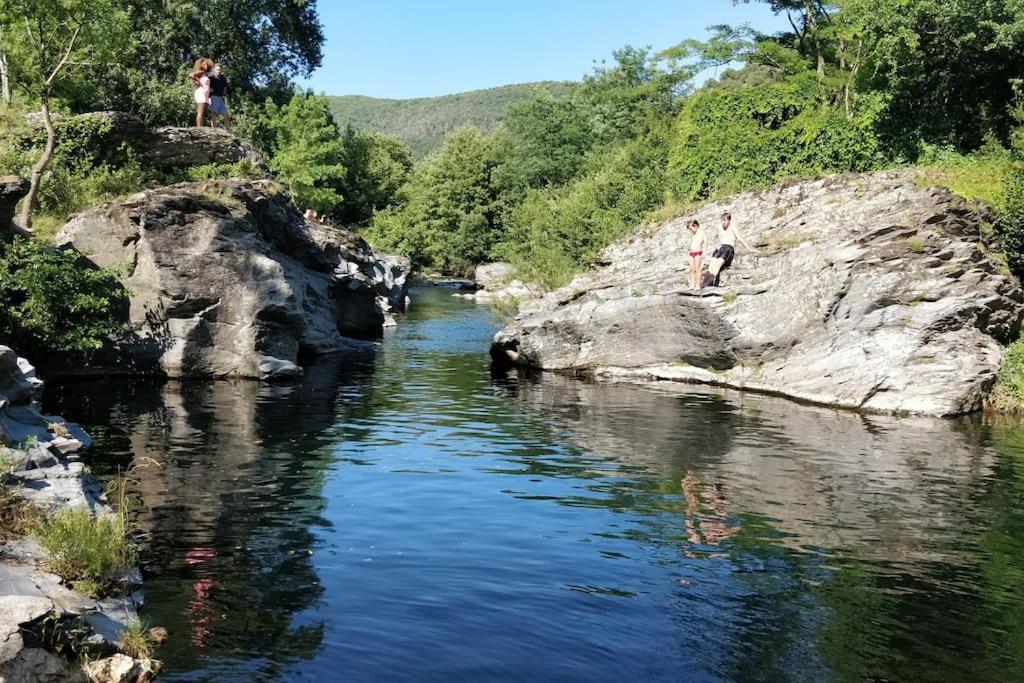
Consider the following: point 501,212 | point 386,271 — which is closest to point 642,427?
point 386,271

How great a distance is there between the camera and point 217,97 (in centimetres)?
3500

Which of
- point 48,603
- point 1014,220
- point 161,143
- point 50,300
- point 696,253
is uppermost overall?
point 161,143

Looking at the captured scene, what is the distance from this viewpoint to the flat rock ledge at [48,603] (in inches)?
300

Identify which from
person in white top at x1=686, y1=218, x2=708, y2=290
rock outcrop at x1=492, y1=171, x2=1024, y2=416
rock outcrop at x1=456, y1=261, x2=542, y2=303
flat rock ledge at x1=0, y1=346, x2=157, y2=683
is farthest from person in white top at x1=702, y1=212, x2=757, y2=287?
rock outcrop at x1=456, y1=261, x2=542, y2=303

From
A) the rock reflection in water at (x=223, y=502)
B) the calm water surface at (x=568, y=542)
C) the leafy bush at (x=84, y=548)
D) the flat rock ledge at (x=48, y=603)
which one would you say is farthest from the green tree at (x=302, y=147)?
the leafy bush at (x=84, y=548)

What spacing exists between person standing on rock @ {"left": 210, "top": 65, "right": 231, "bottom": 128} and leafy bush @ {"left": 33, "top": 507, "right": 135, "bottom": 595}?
26116 millimetres

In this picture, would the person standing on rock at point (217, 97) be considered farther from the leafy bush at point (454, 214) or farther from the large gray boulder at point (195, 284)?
the leafy bush at point (454, 214)

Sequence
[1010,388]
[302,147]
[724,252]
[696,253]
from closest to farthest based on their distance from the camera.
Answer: [1010,388], [696,253], [724,252], [302,147]

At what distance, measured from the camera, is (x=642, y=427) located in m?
21.5

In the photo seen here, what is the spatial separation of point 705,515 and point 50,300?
1791 cm

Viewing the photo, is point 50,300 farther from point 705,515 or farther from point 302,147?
point 302,147

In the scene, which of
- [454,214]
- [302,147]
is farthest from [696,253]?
[454,214]

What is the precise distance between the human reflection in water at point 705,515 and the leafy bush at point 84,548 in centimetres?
680

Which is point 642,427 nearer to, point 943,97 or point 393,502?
point 393,502
